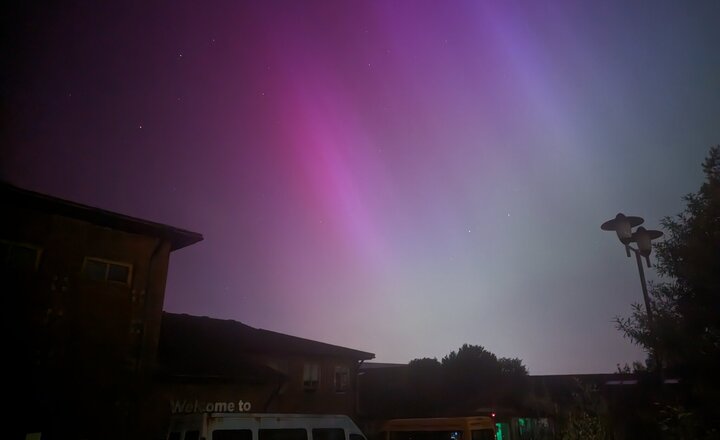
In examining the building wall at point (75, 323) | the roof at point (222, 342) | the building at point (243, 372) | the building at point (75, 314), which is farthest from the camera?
the roof at point (222, 342)

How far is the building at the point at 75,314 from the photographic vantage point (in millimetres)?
13898

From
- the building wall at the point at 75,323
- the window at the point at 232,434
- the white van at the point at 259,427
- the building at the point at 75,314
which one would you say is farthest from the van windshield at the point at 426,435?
the building wall at the point at 75,323

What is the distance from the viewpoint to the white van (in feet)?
38.8

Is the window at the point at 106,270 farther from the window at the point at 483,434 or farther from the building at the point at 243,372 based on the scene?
the window at the point at 483,434

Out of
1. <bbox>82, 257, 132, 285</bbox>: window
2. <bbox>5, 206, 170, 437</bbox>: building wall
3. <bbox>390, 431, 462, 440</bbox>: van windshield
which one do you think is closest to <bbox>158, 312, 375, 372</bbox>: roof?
<bbox>5, 206, 170, 437</bbox>: building wall

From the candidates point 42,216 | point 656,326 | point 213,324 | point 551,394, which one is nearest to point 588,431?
point 656,326

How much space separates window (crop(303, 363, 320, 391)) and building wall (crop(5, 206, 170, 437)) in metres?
8.91

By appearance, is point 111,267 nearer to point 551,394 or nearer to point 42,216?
point 42,216

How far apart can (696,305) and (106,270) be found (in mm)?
16175

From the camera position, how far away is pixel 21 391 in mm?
13492

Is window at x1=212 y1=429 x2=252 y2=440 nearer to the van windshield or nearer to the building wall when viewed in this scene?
the building wall

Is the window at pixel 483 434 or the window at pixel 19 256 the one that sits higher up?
the window at pixel 19 256

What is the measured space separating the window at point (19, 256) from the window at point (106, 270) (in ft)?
4.57

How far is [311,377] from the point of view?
24141 millimetres
